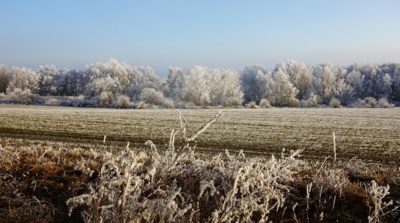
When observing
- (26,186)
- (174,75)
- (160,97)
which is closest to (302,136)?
(26,186)

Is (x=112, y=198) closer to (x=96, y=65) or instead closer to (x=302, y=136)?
(x=302, y=136)

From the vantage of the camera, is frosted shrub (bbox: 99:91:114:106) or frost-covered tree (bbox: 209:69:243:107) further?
frost-covered tree (bbox: 209:69:243:107)

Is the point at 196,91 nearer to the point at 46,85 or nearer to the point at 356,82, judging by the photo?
the point at 356,82

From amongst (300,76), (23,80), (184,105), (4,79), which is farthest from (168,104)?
(4,79)

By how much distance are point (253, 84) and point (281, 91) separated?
16064mm

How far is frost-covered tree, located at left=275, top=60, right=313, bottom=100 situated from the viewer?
105 meters

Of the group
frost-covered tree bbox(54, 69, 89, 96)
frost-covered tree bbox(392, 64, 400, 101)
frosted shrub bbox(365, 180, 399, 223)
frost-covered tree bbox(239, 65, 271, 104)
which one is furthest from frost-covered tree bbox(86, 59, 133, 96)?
frosted shrub bbox(365, 180, 399, 223)

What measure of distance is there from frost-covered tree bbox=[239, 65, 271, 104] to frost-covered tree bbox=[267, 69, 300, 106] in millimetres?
2894

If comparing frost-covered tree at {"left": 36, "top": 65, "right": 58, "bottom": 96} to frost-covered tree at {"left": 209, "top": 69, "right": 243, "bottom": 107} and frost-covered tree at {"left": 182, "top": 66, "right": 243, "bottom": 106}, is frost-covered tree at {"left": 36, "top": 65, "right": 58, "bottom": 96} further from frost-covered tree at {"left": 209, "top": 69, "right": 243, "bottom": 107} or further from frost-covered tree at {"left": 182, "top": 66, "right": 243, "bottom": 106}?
frost-covered tree at {"left": 209, "top": 69, "right": 243, "bottom": 107}

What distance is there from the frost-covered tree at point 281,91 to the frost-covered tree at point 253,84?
9.49 ft

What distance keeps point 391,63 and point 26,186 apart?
129390mm

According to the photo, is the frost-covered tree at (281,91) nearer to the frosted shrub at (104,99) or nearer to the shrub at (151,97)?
the shrub at (151,97)

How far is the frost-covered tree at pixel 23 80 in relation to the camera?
104750mm

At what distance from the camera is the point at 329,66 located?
349 feet
